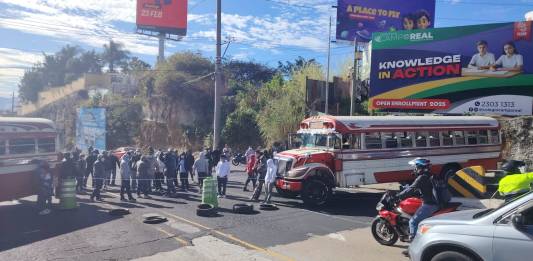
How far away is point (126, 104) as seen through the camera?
1857 inches

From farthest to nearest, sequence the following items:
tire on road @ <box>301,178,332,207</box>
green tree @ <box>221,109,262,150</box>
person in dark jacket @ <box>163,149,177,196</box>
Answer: green tree @ <box>221,109,262,150</box>
person in dark jacket @ <box>163,149,177,196</box>
tire on road @ <box>301,178,332,207</box>

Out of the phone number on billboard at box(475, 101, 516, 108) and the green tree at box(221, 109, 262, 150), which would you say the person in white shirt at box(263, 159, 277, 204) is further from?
the green tree at box(221, 109, 262, 150)

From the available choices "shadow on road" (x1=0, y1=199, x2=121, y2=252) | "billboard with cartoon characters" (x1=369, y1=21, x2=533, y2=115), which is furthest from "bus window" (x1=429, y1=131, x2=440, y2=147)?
"shadow on road" (x1=0, y1=199, x2=121, y2=252)

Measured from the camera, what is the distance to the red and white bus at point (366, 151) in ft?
47.8

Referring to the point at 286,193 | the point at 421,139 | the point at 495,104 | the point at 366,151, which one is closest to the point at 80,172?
the point at 286,193

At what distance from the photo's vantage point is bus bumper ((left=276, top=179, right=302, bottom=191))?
46.9 ft

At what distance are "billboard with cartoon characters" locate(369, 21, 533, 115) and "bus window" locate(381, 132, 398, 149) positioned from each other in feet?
29.7

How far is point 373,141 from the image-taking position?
50.8ft

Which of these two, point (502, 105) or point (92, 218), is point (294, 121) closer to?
point (502, 105)

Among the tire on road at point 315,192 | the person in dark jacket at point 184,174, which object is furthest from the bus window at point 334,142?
the person in dark jacket at point 184,174

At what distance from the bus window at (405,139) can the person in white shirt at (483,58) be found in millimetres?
8932

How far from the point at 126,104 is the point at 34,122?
32705 mm

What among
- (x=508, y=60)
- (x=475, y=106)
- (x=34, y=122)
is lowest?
(x=34, y=122)

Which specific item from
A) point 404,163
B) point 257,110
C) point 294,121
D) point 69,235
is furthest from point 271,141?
point 69,235
